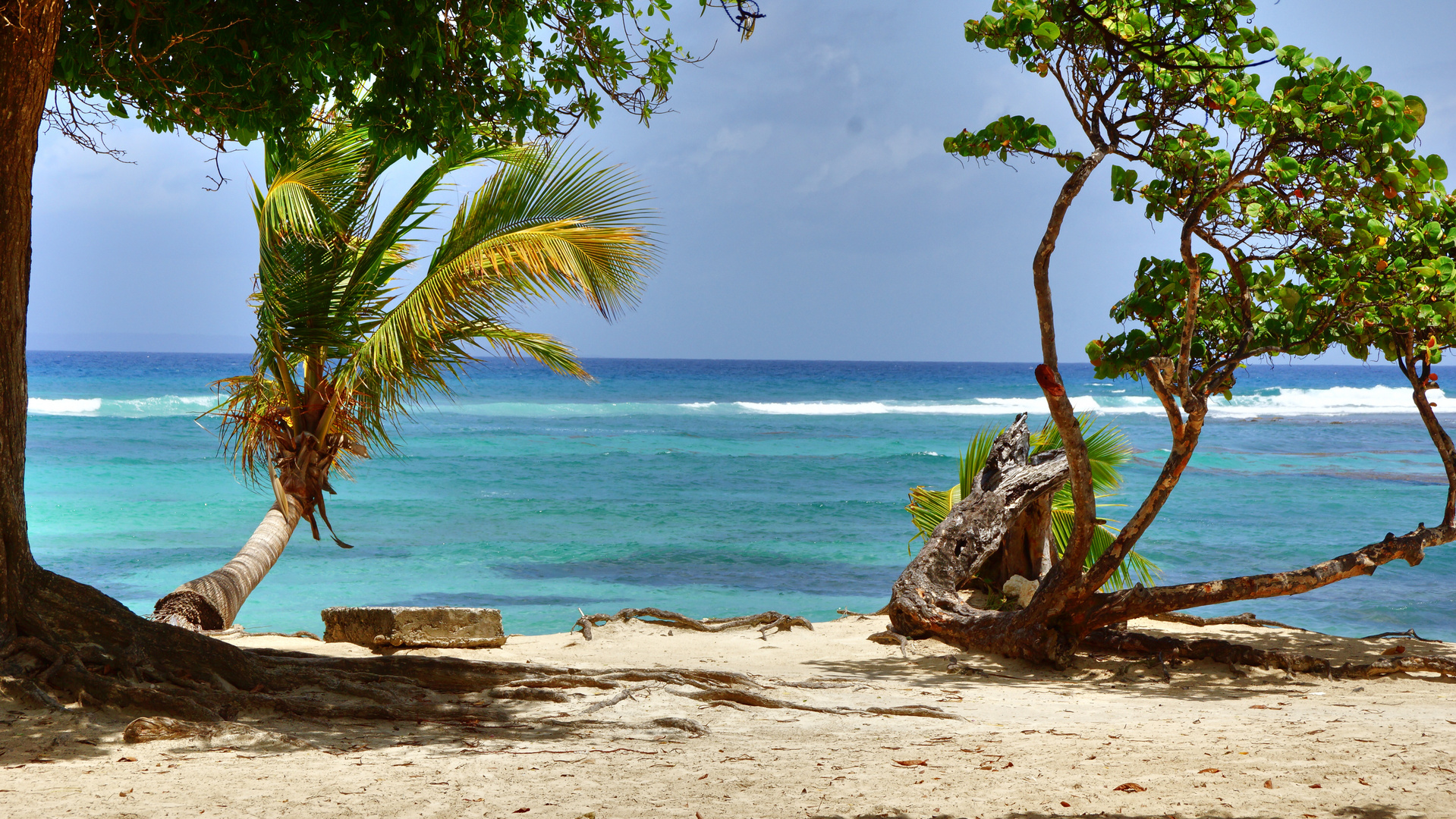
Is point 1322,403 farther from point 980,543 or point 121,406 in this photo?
point 121,406

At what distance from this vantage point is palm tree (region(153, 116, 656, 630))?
6.83 m

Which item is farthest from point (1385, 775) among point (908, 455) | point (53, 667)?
point (908, 455)

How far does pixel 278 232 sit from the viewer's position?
23.1 ft

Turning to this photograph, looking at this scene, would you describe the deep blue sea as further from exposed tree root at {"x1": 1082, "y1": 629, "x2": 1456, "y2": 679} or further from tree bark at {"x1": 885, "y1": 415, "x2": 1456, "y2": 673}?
exposed tree root at {"x1": 1082, "y1": 629, "x2": 1456, "y2": 679}

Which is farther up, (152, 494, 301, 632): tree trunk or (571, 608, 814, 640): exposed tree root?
(152, 494, 301, 632): tree trunk

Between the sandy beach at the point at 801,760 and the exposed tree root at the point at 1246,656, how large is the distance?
0.89 feet

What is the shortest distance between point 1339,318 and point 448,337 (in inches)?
234

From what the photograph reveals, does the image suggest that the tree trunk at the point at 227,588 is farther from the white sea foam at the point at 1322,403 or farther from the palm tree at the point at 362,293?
the white sea foam at the point at 1322,403

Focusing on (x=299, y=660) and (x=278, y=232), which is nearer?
(x=299, y=660)

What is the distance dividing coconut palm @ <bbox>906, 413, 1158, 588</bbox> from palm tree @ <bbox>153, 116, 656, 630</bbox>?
3.35 metres

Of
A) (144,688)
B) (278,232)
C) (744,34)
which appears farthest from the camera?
(278,232)

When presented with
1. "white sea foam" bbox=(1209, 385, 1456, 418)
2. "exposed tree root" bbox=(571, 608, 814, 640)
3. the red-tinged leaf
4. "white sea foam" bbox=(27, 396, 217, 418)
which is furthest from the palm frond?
"white sea foam" bbox=(1209, 385, 1456, 418)

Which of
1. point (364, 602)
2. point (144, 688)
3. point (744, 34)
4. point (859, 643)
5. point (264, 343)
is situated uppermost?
point (744, 34)

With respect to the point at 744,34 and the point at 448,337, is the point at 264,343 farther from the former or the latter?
the point at 744,34
